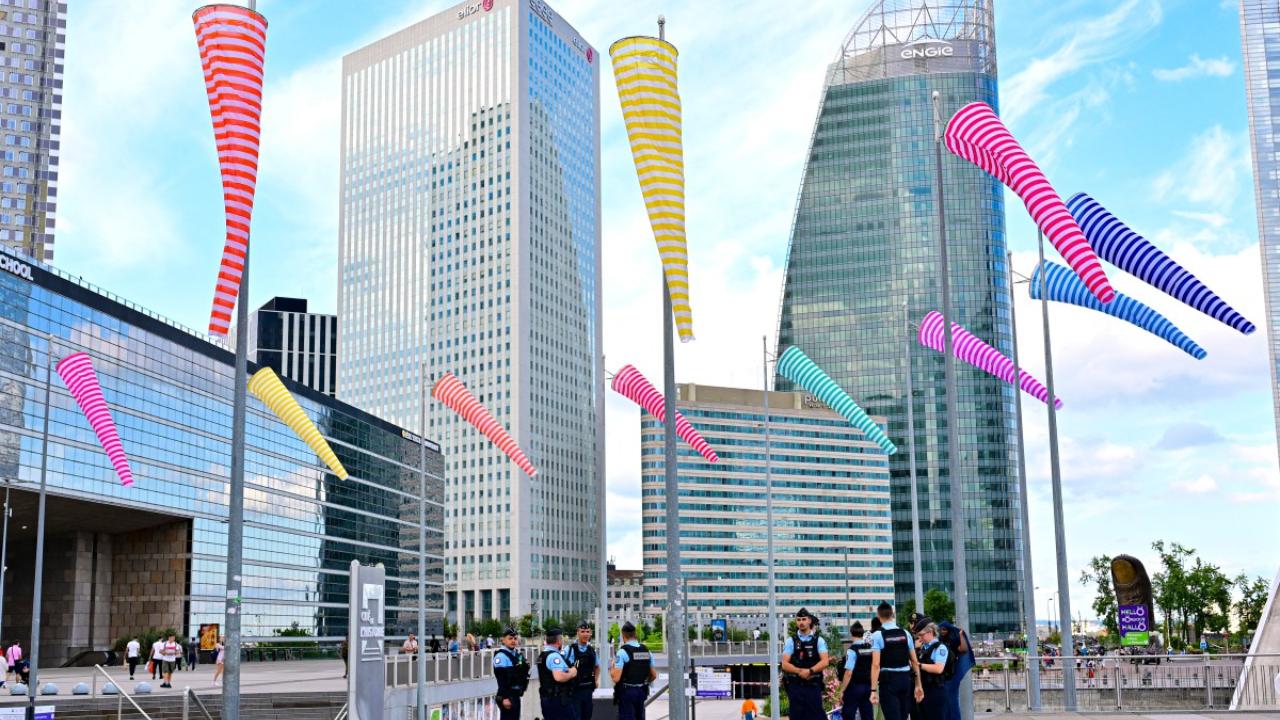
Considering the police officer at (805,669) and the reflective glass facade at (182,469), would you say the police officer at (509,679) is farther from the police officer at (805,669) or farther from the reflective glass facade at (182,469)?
the reflective glass facade at (182,469)

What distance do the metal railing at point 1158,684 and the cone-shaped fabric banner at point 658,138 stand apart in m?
11.7

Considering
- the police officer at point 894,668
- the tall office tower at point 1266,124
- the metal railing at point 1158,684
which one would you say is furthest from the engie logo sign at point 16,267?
the tall office tower at point 1266,124

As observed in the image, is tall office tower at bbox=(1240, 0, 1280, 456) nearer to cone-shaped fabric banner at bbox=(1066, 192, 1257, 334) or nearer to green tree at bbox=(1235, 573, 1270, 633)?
green tree at bbox=(1235, 573, 1270, 633)

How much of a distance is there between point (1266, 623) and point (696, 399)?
506 ft

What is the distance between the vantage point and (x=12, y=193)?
550ft

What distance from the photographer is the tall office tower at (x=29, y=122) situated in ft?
551

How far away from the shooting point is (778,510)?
19050 centimetres

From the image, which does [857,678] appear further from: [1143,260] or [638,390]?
[638,390]

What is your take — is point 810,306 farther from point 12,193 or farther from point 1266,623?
point 1266,623

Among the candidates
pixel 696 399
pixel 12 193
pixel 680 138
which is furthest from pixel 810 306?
pixel 680 138

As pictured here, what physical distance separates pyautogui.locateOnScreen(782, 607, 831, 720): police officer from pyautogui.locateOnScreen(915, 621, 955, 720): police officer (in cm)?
140

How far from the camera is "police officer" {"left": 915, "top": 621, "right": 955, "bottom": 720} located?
1623 cm

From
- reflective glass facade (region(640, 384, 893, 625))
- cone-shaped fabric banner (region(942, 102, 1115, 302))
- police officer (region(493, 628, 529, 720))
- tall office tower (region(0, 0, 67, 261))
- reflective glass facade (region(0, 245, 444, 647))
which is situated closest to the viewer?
police officer (region(493, 628, 529, 720))

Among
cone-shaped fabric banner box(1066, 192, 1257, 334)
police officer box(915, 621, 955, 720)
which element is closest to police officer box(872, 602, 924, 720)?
police officer box(915, 621, 955, 720)
